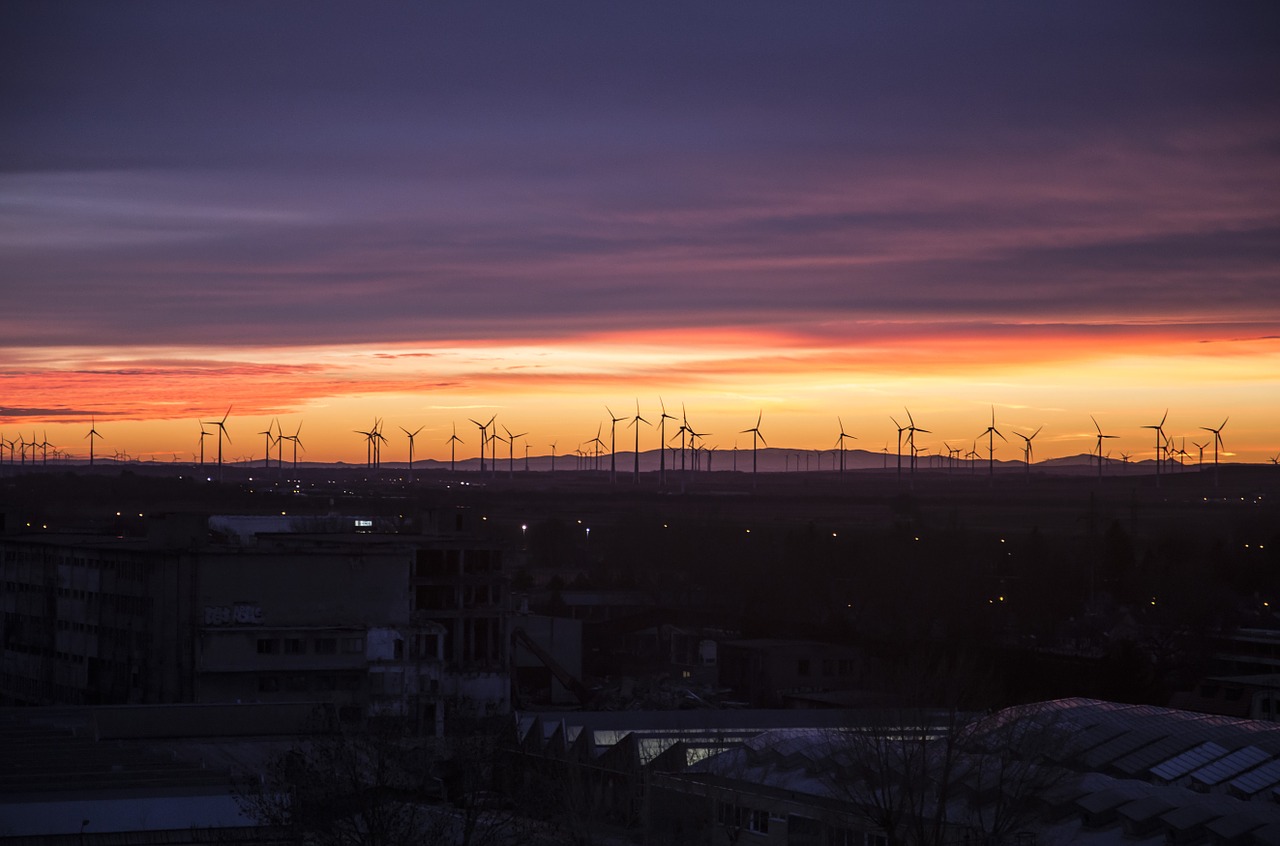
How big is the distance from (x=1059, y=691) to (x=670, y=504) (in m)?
75.6

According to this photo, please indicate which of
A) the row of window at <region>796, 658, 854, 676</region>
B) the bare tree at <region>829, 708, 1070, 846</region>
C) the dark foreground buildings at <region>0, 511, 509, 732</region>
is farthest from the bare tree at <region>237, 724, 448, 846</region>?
the row of window at <region>796, 658, 854, 676</region>

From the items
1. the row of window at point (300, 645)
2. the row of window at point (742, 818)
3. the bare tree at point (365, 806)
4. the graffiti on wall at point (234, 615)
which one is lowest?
the row of window at point (742, 818)

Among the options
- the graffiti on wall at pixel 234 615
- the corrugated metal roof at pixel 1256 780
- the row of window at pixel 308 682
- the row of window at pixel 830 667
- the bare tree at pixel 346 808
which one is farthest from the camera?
the row of window at pixel 830 667

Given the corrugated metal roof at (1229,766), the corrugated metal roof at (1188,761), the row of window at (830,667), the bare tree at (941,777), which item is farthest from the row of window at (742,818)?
the row of window at (830,667)

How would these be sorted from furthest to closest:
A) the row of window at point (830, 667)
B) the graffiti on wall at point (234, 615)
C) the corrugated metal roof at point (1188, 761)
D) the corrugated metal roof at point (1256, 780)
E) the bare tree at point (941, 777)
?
the row of window at point (830, 667), the graffiti on wall at point (234, 615), the corrugated metal roof at point (1188, 761), the corrugated metal roof at point (1256, 780), the bare tree at point (941, 777)

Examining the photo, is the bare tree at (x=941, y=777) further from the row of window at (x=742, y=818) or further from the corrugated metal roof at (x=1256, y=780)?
the corrugated metal roof at (x=1256, y=780)

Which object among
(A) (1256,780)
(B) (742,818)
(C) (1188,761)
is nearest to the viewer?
(A) (1256,780)

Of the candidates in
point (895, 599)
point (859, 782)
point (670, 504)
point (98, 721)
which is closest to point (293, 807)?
point (859, 782)

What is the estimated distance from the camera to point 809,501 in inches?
4825

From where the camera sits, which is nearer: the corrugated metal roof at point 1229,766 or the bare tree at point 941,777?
the bare tree at point 941,777

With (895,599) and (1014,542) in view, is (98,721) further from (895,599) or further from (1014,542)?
(1014,542)

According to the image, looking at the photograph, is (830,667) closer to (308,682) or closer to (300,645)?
(308,682)

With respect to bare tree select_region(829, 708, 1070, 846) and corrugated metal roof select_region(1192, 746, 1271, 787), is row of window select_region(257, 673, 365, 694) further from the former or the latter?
corrugated metal roof select_region(1192, 746, 1271, 787)

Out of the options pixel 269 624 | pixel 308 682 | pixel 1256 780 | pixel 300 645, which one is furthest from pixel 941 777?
pixel 269 624
